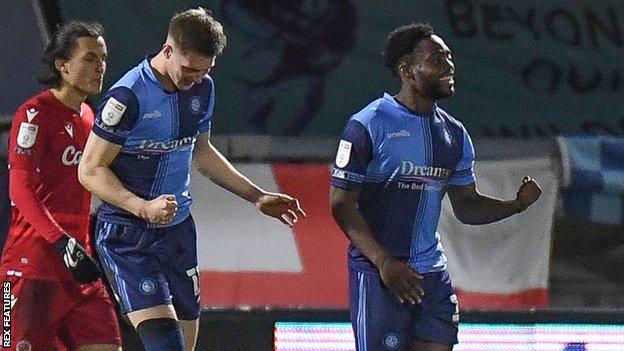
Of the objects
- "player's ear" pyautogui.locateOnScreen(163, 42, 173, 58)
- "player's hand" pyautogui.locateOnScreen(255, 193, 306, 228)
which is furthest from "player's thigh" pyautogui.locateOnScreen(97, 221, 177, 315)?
"player's ear" pyautogui.locateOnScreen(163, 42, 173, 58)

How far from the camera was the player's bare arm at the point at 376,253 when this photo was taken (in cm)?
598

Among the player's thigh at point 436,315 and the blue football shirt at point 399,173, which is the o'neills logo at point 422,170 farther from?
the player's thigh at point 436,315

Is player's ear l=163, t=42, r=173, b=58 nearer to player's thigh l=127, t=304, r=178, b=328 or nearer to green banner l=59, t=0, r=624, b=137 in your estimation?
player's thigh l=127, t=304, r=178, b=328

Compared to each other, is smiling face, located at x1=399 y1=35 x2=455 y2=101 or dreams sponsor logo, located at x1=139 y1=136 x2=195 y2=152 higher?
smiling face, located at x1=399 y1=35 x2=455 y2=101

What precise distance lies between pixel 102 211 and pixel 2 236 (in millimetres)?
1889

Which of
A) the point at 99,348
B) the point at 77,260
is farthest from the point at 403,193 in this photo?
the point at 99,348

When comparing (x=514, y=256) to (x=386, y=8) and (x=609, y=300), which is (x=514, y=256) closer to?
(x=609, y=300)

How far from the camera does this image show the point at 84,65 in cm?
658

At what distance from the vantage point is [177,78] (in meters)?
6.12

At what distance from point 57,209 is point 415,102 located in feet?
4.55

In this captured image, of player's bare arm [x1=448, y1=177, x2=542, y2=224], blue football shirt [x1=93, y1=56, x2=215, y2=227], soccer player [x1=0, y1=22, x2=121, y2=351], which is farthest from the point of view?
soccer player [x1=0, y1=22, x2=121, y2=351]

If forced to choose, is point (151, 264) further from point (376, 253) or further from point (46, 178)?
point (376, 253)

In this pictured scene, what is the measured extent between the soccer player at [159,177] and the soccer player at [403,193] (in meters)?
0.27

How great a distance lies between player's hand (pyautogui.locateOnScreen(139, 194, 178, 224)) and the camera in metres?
5.71
